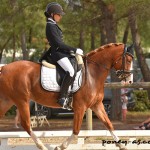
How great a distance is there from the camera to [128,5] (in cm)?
1341

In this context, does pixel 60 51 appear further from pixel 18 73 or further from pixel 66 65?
pixel 18 73

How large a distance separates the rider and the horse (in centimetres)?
21

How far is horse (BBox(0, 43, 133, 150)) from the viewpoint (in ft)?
27.2

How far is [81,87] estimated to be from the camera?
8.34 metres

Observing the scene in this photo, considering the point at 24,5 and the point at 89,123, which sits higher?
the point at 24,5

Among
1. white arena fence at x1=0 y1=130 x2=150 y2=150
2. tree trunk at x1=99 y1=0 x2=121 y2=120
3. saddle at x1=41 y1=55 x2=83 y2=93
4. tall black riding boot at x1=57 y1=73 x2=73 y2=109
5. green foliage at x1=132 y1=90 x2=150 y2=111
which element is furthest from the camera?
green foliage at x1=132 y1=90 x2=150 y2=111

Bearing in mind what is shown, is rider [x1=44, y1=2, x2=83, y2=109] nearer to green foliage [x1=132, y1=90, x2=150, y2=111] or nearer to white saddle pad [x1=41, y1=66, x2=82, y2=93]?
white saddle pad [x1=41, y1=66, x2=82, y2=93]

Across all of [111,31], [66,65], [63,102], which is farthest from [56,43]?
[111,31]

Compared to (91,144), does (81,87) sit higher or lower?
higher

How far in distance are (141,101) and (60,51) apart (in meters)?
13.8

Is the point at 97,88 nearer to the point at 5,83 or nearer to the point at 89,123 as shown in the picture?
the point at 5,83

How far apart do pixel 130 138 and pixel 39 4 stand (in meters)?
7.66

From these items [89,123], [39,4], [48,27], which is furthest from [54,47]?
[39,4]

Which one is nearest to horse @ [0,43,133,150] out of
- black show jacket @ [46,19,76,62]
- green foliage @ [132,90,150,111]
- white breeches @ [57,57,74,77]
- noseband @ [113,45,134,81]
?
noseband @ [113,45,134,81]
